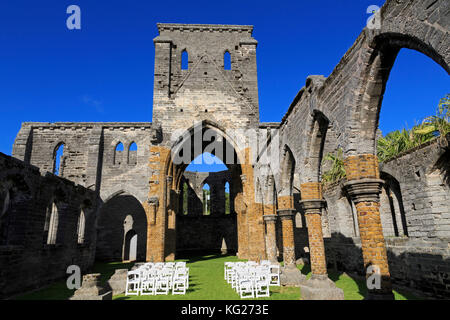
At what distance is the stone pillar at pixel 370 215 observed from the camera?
5082 mm

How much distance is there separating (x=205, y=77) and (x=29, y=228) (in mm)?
12644

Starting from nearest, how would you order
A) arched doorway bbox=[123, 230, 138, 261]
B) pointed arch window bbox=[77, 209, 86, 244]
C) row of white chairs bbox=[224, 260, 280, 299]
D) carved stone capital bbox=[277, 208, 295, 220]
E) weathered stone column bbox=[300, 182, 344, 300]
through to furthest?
weathered stone column bbox=[300, 182, 344, 300] → row of white chairs bbox=[224, 260, 280, 299] → carved stone capital bbox=[277, 208, 295, 220] → pointed arch window bbox=[77, 209, 86, 244] → arched doorway bbox=[123, 230, 138, 261]

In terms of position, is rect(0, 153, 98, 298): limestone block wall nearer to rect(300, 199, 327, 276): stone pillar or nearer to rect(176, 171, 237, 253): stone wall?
rect(300, 199, 327, 276): stone pillar

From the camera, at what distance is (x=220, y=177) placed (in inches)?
1121

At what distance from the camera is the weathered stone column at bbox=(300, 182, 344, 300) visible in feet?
22.2

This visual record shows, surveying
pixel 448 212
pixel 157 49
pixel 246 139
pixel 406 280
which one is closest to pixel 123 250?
pixel 246 139

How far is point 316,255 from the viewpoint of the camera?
7.82m

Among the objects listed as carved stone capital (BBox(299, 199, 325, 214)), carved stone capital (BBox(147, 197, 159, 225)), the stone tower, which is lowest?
carved stone capital (BBox(299, 199, 325, 214))

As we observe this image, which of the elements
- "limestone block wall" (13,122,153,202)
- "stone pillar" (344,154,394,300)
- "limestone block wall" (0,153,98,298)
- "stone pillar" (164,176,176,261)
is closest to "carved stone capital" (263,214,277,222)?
"stone pillar" (164,176,176,261)

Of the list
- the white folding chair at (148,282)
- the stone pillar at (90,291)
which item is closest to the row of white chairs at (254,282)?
the white folding chair at (148,282)

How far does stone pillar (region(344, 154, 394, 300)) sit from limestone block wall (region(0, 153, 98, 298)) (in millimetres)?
9274

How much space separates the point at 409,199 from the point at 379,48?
4883mm

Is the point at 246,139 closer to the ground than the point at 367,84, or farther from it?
farther from it
